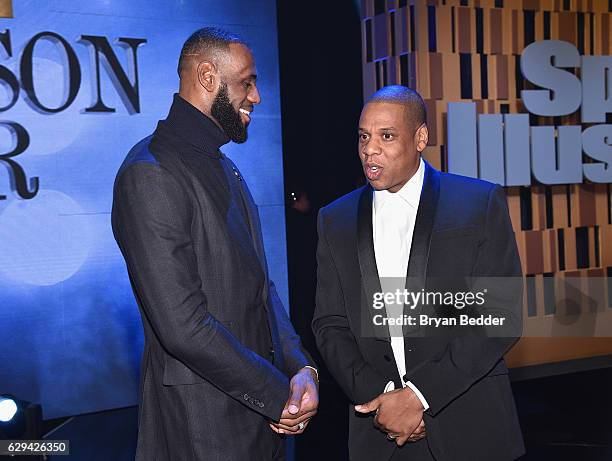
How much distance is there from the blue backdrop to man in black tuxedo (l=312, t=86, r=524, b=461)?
126 inches

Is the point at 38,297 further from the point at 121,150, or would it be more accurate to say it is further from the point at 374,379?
the point at 374,379

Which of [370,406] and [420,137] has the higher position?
[420,137]

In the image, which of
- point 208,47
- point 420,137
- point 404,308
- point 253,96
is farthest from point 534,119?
point 208,47

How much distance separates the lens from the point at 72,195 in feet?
16.4

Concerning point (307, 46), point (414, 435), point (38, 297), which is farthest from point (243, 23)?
point (414, 435)

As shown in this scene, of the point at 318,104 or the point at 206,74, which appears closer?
the point at 206,74

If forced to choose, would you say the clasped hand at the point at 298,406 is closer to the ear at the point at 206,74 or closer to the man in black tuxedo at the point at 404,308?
the man in black tuxedo at the point at 404,308

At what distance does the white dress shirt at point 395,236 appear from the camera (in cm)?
216

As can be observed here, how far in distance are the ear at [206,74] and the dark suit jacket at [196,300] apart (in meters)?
0.07

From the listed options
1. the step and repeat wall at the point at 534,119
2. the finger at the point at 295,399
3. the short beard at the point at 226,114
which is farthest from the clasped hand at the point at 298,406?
the step and repeat wall at the point at 534,119

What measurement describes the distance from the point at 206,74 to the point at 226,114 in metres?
0.12

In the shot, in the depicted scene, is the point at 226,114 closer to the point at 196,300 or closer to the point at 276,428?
the point at 196,300

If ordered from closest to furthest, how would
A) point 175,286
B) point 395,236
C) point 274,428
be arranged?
point 175,286, point 274,428, point 395,236

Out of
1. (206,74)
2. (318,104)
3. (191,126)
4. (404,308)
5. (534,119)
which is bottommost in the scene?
(404,308)
